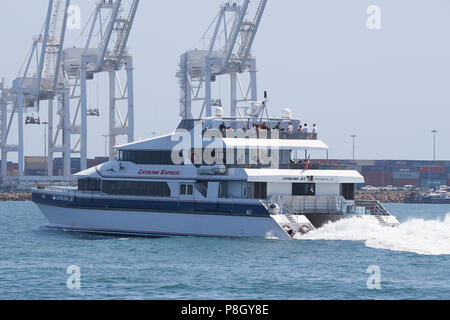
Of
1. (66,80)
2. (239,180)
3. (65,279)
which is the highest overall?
(66,80)

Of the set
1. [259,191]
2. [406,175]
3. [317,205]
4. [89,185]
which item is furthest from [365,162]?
[259,191]

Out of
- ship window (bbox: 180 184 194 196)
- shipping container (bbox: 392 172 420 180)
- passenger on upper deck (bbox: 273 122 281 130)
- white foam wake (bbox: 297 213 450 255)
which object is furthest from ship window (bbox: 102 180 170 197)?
shipping container (bbox: 392 172 420 180)

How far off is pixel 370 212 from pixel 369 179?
12327 cm

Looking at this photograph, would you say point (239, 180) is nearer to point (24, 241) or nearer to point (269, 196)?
point (269, 196)

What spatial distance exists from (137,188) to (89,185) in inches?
122

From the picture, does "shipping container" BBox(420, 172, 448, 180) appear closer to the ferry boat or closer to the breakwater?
the breakwater

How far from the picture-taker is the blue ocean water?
1084 inches

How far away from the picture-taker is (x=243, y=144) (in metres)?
42.0

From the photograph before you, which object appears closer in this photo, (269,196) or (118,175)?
(269,196)

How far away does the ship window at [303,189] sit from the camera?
41.2 m

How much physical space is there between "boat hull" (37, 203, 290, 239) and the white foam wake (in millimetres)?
1947

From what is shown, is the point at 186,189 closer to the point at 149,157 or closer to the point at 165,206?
the point at 165,206
